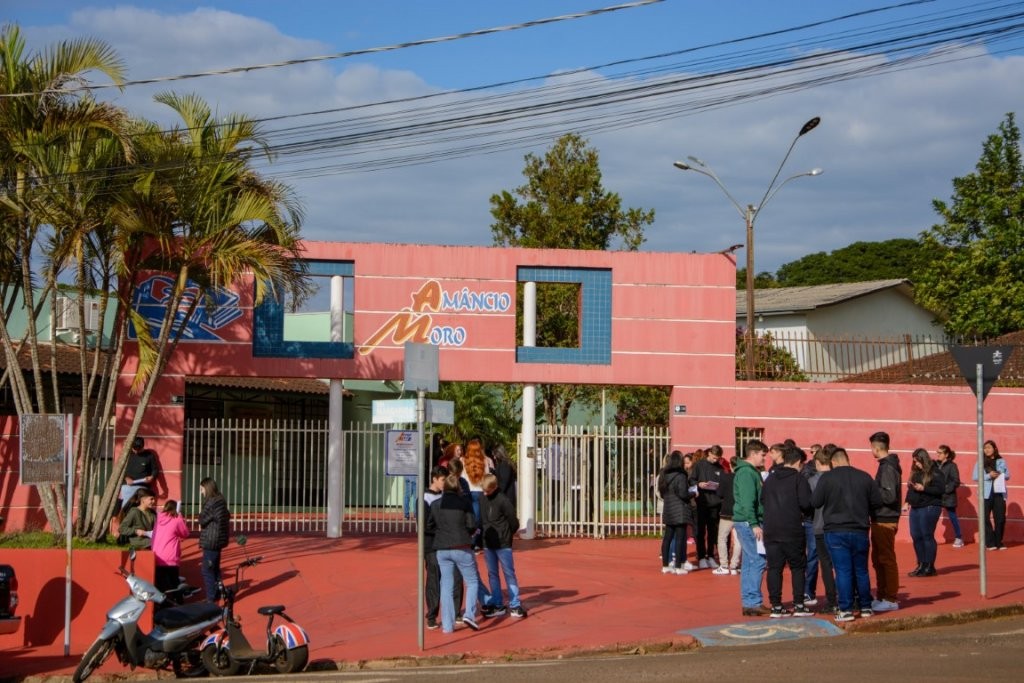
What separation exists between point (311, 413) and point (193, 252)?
41.9 ft

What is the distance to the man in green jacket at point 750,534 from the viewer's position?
1351 cm

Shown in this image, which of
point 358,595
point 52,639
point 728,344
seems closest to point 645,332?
point 728,344

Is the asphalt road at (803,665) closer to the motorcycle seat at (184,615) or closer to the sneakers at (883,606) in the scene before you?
the sneakers at (883,606)

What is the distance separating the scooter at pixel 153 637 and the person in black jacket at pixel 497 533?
10.3 feet

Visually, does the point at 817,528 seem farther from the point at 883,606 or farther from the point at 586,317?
the point at 586,317

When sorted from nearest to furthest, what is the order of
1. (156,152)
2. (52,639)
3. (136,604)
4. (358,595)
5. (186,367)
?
(136,604), (52,639), (358,595), (156,152), (186,367)

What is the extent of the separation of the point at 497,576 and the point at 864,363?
36.0 ft

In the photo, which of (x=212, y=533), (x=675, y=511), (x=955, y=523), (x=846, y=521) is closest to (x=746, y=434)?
(x=955, y=523)

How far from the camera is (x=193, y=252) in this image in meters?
17.0

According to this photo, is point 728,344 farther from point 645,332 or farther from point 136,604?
point 136,604

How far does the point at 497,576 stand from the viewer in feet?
46.9

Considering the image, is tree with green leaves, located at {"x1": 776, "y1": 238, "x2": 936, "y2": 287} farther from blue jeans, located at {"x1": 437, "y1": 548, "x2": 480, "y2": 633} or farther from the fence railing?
blue jeans, located at {"x1": 437, "y1": 548, "x2": 480, "y2": 633}

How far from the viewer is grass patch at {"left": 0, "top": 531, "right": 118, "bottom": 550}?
15.4 metres

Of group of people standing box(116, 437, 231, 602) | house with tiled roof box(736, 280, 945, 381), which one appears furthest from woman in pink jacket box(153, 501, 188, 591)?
house with tiled roof box(736, 280, 945, 381)
